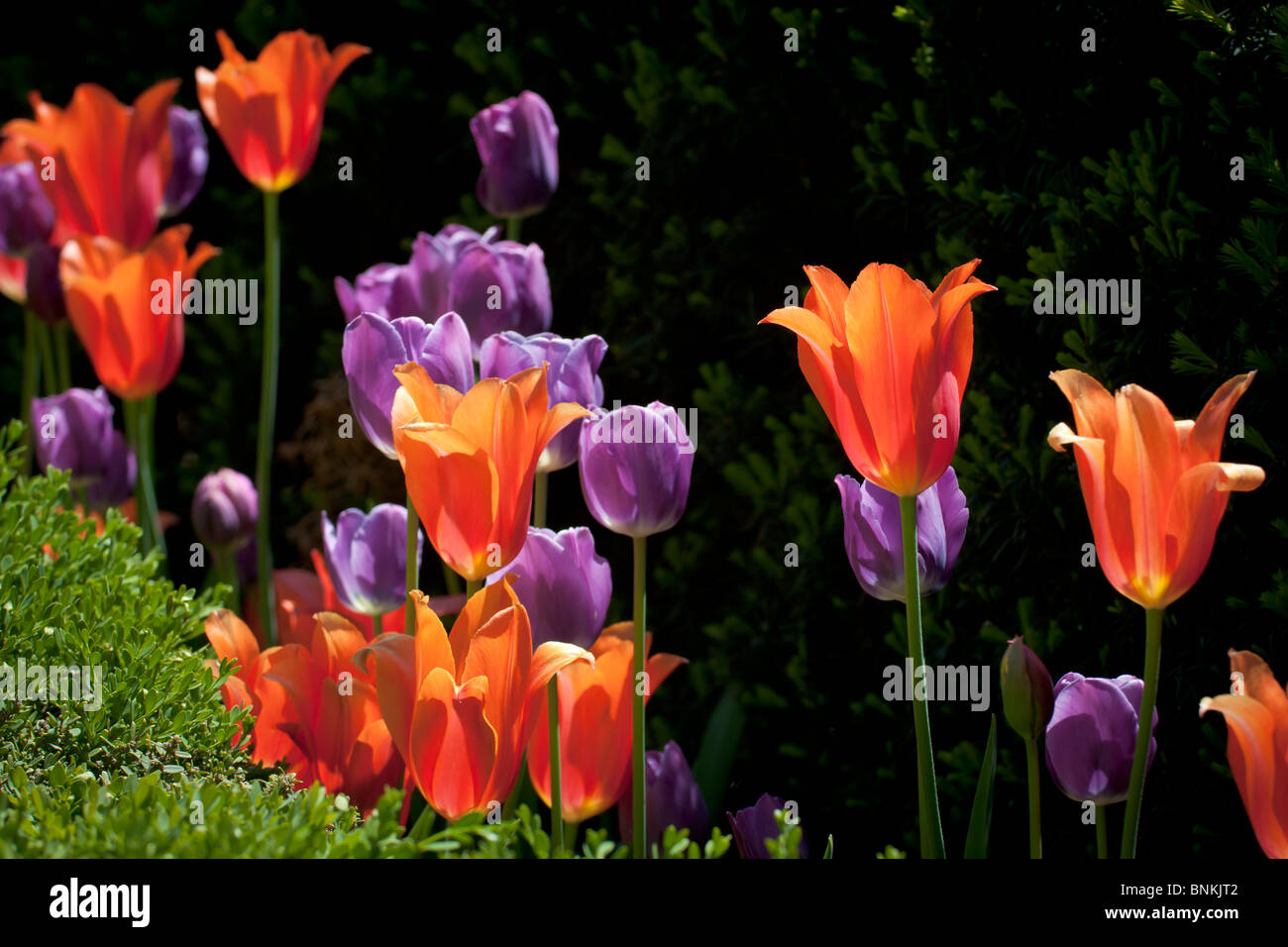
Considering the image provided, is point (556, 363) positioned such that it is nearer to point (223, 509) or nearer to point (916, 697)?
point (916, 697)

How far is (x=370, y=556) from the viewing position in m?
1.79

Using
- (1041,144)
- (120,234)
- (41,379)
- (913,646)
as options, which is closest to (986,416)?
(1041,144)

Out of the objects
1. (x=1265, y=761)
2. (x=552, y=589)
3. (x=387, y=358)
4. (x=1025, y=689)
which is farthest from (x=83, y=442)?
(x=1265, y=761)

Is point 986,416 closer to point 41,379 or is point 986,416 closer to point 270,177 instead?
point 270,177

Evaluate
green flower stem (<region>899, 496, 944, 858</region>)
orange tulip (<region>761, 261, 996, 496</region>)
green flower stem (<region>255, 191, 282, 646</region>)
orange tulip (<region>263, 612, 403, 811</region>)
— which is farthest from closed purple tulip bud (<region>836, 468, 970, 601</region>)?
green flower stem (<region>255, 191, 282, 646</region>)

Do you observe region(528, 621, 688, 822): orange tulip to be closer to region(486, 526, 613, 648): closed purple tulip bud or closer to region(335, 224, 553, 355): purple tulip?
region(486, 526, 613, 648): closed purple tulip bud

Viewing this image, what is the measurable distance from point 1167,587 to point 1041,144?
1128 millimetres

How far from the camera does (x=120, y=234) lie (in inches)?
103

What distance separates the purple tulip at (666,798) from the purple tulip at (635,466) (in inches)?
15.0

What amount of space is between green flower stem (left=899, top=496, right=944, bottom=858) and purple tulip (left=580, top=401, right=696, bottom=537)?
27 centimetres

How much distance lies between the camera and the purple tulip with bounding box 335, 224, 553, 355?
5.96 feet

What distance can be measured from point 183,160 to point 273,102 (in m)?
0.60

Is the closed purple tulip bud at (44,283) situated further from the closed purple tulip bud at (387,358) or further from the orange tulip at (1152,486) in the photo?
the orange tulip at (1152,486)

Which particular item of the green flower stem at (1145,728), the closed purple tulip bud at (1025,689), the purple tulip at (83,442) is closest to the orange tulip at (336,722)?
the closed purple tulip bud at (1025,689)
